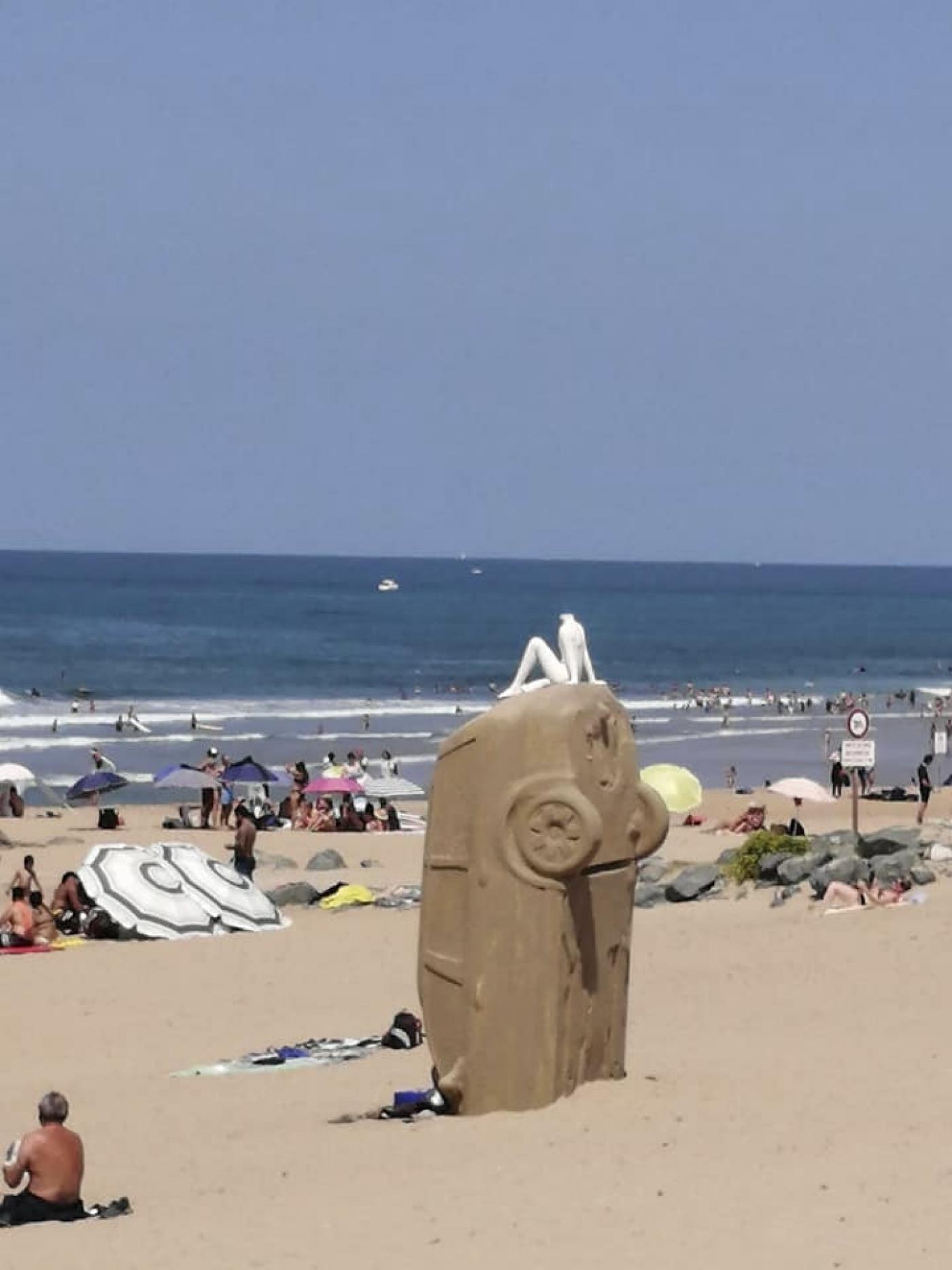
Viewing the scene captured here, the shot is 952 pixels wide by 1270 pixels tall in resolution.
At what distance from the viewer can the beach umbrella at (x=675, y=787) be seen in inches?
1361

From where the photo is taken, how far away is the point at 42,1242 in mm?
10539

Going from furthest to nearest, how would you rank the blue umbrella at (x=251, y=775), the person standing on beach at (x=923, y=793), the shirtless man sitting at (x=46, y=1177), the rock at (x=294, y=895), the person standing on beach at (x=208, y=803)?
the blue umbrella at (x=251, y=775) → the person standing on beach at (x=208, y=803) → the person standing on beach at (x=923, y=793) → the rock at (x=294, y=895) → the shirtless man sitting at (x=46, y=1177)

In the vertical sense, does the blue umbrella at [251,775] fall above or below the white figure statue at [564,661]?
below

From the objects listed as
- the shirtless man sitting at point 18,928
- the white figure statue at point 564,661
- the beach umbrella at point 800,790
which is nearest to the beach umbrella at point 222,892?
the shirtless man sitting at point 18,928

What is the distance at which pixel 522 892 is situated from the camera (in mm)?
12234

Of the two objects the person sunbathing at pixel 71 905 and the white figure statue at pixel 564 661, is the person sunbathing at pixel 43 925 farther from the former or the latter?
the white figure statue at pixel 564 661

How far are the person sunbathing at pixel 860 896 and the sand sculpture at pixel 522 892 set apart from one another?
8578 mm

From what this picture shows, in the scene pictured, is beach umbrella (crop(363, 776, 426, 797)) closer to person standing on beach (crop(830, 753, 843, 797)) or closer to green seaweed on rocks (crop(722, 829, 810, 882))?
person standing on beach (crop(830, 753, 843, 797))

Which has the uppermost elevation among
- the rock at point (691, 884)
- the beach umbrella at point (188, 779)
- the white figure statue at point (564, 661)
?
the white figure statue at point (564, 661)

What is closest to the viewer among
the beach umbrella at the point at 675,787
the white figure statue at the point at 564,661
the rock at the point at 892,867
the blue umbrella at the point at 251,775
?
the white figure statue at the point at 564,661

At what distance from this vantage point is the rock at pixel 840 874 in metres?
21.9

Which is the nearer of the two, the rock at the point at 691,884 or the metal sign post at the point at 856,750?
the rock at the point at 691,884

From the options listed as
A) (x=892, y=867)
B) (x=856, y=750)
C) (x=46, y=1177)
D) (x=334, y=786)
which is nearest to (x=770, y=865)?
(x=892, y=867)

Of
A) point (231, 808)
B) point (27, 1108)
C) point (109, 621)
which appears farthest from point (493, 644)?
point (27, 1108)
